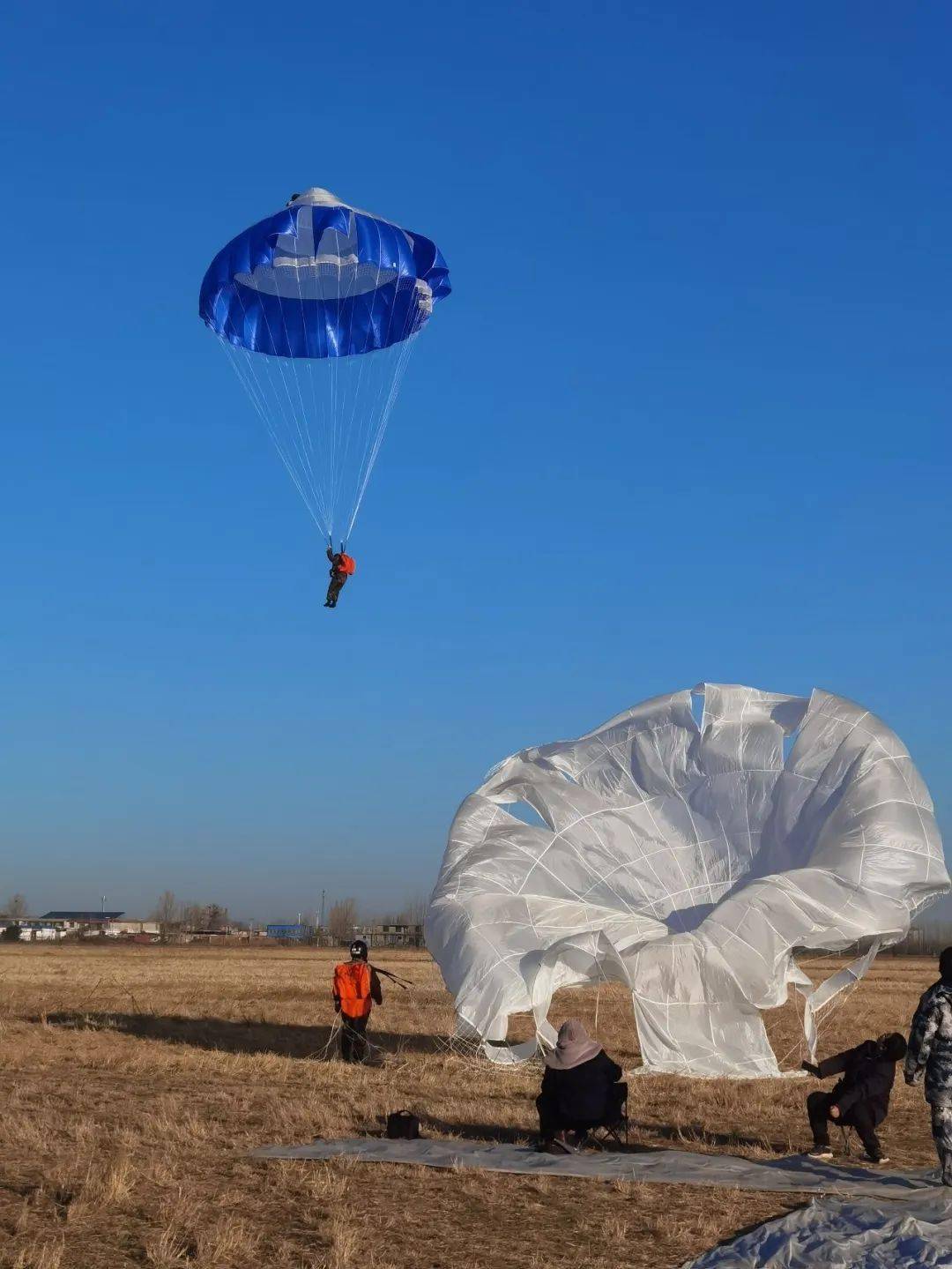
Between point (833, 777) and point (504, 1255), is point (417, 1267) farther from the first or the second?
point (833, 777)

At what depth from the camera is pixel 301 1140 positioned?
957cm

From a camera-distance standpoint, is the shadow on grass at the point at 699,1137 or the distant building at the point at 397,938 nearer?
the shadow on grass at the point at 699,1137

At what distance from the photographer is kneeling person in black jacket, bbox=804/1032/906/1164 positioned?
900 centimetres

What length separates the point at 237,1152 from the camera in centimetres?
900

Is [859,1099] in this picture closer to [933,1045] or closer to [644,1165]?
[933,1045]

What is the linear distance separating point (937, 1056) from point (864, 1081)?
134 centimetres

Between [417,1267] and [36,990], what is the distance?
21.3 m

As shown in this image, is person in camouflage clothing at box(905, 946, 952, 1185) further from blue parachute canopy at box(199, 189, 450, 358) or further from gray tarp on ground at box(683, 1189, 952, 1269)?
blue parachute canopy at box(199, 189, 450, 358)

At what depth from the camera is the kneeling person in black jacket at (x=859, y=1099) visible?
9000 millimetres

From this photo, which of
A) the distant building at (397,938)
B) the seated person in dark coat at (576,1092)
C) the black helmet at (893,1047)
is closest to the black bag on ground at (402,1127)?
the seated person in dark coat at (576,1092)

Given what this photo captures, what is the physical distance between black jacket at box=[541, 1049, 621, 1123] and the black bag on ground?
3.14ft

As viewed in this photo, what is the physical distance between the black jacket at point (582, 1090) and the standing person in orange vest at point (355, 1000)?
545cm

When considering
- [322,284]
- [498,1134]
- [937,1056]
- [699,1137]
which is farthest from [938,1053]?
[322,284]

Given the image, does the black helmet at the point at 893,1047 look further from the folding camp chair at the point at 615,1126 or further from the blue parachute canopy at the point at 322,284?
the blue parachute canopy at the point at 322,284
